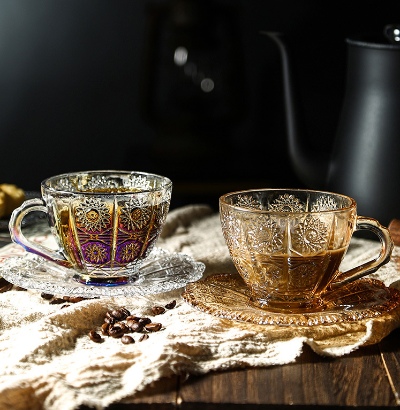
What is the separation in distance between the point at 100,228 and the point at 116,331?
17cm

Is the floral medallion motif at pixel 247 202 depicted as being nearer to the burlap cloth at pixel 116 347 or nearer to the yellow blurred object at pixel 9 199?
the burlap cloth at pixel 116 347

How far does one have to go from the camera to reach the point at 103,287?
0.82m

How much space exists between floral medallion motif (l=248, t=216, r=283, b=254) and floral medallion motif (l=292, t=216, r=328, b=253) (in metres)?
0.02

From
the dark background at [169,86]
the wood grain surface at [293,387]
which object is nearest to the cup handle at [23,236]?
the wood grain surface at [293,387]

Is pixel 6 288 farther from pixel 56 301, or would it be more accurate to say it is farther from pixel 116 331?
pixel 116 331

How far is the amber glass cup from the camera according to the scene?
0.72m

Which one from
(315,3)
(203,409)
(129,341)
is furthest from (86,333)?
(315,3)

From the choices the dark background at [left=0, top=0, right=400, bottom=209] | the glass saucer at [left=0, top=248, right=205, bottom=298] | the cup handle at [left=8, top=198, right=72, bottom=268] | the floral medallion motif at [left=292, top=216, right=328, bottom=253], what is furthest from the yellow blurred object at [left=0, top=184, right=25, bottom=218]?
the floral medallion motif at [left=292, top=216, right=328, bottom=253]

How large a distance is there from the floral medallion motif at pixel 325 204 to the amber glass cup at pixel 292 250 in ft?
0.14

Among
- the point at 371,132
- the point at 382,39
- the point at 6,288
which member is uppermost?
the point at 382,39

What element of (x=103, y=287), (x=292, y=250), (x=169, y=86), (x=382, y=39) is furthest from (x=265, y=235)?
(x=169, y=86)

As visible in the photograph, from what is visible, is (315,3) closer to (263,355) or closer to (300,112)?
(300,112)

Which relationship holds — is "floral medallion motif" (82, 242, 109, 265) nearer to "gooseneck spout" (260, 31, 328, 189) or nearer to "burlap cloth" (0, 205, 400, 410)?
"burlap cloth" (0, 205, 400, 410)

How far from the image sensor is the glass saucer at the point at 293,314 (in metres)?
0.69
